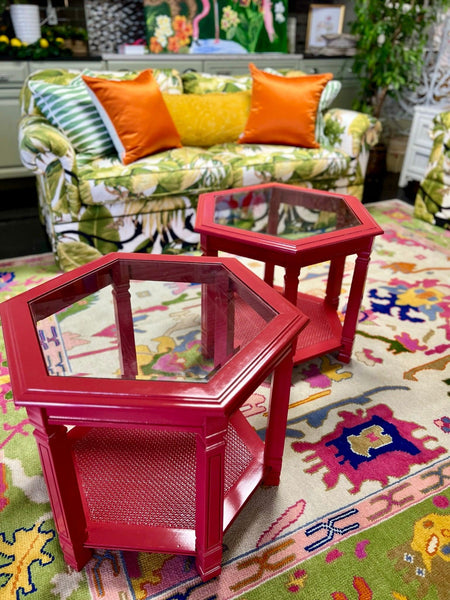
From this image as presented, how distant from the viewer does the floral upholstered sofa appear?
7.11 feet

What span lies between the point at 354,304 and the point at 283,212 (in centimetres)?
45

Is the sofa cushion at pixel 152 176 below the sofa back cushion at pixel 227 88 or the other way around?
below

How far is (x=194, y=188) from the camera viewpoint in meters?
2.38

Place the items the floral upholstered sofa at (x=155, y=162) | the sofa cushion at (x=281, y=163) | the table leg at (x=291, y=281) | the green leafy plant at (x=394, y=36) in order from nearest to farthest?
the table leg at (x=291, y=281), the floral upholstered sofa at (x=155, y=162), the sofa cushion at (x=281, y=163), the green leafy plant at (x=394, y=36)

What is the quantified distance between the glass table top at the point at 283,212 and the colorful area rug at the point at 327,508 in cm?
49

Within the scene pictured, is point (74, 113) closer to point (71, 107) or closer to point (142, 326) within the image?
point (71, 107)

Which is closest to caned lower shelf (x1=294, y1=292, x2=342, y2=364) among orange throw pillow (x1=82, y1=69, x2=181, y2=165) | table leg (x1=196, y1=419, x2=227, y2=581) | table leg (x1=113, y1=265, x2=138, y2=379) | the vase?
table leg (x1=113, y1=265, x2=138, y2=379)

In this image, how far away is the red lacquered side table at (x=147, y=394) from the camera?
32.6 inches

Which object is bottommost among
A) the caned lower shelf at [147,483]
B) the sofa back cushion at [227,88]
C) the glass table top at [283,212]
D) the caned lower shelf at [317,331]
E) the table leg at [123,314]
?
the caned lower shelf at [317,331]

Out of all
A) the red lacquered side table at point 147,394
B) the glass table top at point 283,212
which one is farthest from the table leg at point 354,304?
the red lacquered side table at point 147,394

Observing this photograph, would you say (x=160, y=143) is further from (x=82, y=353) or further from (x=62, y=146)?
(x=82, y=353)

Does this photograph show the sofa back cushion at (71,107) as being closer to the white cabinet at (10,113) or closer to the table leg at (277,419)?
the white cabinet at (10,113)

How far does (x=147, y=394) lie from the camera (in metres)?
0.82

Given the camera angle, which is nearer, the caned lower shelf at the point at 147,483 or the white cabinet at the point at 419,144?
the caned lower shelf at the point at 147,483
